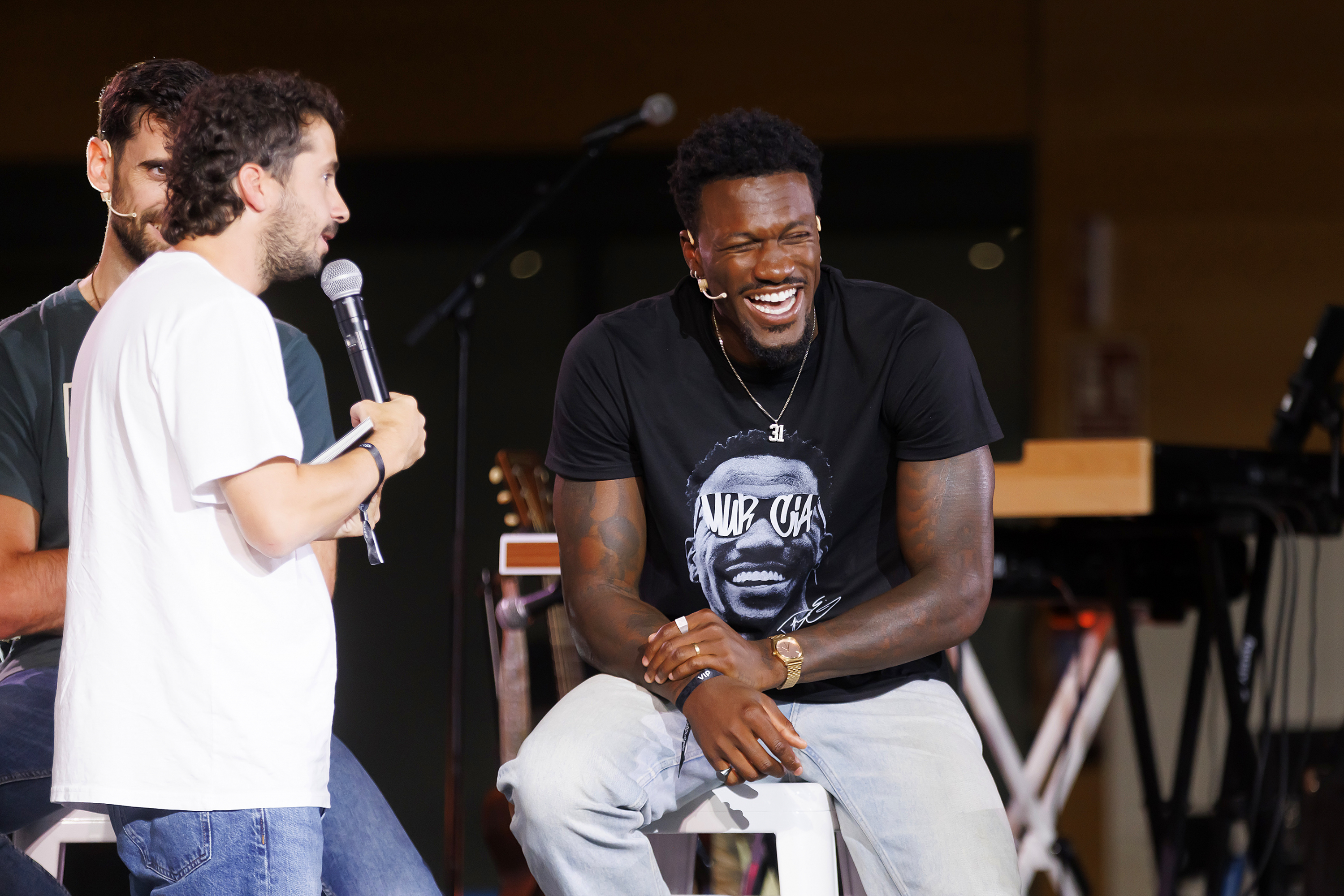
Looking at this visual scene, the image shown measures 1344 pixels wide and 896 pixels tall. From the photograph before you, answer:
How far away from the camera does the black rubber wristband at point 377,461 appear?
158cm

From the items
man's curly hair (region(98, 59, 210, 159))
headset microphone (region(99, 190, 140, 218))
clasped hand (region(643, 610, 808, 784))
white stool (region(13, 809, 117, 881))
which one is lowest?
white stool (region(13, 809, 117, 881))

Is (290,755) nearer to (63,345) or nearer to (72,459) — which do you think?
(72,459)

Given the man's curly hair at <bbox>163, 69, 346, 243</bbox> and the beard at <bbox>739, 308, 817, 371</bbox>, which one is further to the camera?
the beard at <bbox>739, 308, 817, 371</bbox>

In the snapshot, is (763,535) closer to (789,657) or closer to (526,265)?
(789,657)

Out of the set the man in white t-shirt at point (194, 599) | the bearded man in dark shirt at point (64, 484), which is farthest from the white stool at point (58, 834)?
the man in white t-shirt at point (194, 599)

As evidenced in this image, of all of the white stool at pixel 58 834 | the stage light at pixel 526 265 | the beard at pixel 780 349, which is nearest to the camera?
the white stool at pixel 58 834

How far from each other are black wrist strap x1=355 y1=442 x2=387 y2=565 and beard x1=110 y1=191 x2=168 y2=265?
60 cm

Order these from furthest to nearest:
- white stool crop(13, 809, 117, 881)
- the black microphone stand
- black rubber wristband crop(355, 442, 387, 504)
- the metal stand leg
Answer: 1. the metal stand leg
2. the black microphone stand
3. white stool crop(13, 809, 117, 881)
4. black rubber wristband crop(355, 442, 387, 504)

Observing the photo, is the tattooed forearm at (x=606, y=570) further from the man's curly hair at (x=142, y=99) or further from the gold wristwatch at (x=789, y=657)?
the man's curly hair at (x=142, y=99)

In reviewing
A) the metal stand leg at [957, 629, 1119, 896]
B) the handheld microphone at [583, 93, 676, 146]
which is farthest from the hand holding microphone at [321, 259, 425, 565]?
the metal stand leg at [957, 629, 1119, 896]

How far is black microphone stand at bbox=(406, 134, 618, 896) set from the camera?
2738mm

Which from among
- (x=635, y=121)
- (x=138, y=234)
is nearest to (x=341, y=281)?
(x=138, y=234)

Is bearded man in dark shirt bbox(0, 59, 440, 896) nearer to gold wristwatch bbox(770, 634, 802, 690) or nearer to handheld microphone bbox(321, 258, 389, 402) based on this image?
handheld microphone bbox(321, 258, 389, 402)

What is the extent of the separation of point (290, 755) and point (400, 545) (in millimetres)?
3582
